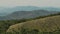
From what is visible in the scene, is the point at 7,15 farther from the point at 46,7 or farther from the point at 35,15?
the point at 46,7

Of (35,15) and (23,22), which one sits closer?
(23,22)

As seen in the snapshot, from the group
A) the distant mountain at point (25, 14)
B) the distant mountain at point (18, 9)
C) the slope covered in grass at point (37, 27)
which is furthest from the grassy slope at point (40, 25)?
the distant mountain at point (18, 9)

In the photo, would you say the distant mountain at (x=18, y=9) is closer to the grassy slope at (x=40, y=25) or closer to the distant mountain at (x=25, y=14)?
the distant mountain at (x=25, y=14)

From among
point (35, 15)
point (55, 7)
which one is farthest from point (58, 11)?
point (35, 15)

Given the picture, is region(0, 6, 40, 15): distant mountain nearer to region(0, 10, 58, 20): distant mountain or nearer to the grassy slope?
region(0, 10, 58, 20): distant mountain

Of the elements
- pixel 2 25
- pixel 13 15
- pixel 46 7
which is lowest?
pixel 2 25

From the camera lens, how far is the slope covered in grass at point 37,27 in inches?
106

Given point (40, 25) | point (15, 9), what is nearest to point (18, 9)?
point (15, 9)

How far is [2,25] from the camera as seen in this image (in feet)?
9.41

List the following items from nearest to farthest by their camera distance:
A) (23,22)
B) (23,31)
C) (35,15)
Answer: (23,31) < (23,22) < (35,15)

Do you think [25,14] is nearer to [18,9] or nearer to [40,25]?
[18,9]

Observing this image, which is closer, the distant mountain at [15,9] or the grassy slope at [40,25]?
the grassy slope at [40,25]

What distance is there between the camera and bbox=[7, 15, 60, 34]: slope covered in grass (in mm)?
2684

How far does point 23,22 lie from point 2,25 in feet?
1.41
